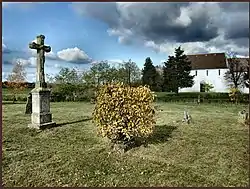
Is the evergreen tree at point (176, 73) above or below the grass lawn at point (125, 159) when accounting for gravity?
above

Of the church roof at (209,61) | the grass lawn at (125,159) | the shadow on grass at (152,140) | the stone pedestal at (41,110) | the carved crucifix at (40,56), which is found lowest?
the grass lawn at (125,159)

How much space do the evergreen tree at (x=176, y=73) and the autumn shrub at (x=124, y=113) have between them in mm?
30757

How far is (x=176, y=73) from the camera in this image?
3888cm

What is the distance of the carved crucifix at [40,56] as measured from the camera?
965cm

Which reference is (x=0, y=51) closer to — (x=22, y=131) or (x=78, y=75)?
(x=22, y=131)

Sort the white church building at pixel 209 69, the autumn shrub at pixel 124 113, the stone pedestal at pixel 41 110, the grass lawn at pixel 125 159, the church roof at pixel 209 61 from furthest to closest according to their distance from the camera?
1. the church roof at pixel 209 61
2. the white church building at pixel 209 69
3. the stone pedestal at pixel 41 110
4. the autumn shrub at pixel 124 113
5. the grass lawn at pixel 125 159

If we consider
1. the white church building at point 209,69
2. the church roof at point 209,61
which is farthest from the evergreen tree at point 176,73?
the church roof at point 209,61

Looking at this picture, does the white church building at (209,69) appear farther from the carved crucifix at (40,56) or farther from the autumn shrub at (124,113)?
the autumn shrub at (124,113)

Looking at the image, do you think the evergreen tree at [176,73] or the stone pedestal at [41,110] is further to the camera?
the evergreen tree at [176,73]

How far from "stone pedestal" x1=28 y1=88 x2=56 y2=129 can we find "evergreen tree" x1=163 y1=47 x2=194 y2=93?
29.2 meters

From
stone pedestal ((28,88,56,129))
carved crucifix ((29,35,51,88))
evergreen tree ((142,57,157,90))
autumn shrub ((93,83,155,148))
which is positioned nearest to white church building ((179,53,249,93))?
evergreen tree ((142,57,157,90))

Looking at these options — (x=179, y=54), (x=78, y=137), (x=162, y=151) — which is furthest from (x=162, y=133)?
(x=179, y=54)

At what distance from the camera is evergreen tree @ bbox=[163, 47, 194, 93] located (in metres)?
37.8

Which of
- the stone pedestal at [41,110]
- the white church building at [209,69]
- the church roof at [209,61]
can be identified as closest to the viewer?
the stone pedestal at [41,110]
